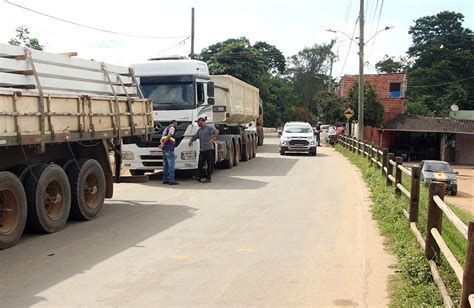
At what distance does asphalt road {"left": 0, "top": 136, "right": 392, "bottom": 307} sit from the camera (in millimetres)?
5399

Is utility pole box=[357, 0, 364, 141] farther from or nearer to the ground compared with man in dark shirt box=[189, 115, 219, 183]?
farther from the ground

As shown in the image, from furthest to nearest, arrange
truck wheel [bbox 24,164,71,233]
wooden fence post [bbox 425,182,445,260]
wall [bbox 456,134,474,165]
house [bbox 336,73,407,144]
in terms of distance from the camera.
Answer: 1. house [bbox 336,73,407,144]
2. wall [bbox 456,134,474,165]
3. truck wheel [bbox 24,164,71,233]
4. wooden fence post [bbox 425,182,445,260]

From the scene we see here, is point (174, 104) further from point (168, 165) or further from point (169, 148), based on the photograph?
point (168, 165)

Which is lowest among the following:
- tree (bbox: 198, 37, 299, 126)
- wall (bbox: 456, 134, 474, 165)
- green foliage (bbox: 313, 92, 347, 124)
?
wall (bbox: 456, 134, 474, 165)

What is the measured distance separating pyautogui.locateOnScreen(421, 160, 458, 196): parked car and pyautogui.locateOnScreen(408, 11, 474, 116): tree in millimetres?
33564

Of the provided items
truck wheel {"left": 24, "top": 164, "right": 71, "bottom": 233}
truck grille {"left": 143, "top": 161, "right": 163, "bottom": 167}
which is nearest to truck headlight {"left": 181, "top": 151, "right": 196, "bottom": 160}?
truck grille {"left": 143, "top": 161, "right": 163, "bottom": 167}

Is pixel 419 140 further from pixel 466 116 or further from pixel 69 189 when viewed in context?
pixel 69 189

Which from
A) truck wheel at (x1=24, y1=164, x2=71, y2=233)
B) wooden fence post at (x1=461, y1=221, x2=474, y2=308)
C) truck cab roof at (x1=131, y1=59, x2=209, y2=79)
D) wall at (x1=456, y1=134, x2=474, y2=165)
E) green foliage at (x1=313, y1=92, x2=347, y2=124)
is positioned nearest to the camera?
wooden fence post at (x1=461, y1=221, x2=474, y2=308)

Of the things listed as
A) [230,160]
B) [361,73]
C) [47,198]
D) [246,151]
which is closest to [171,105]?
[230,160]

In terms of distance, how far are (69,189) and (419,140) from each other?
46222 millimetres

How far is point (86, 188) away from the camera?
9.47 meters

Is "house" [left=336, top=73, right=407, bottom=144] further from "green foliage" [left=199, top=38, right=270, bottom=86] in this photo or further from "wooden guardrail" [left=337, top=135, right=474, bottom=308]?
"wooden guardrail" [left=337, top=135, right=474, bottom=308]

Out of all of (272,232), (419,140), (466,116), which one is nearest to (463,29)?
(466,116)

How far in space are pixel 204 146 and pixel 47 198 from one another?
22.3 ft
